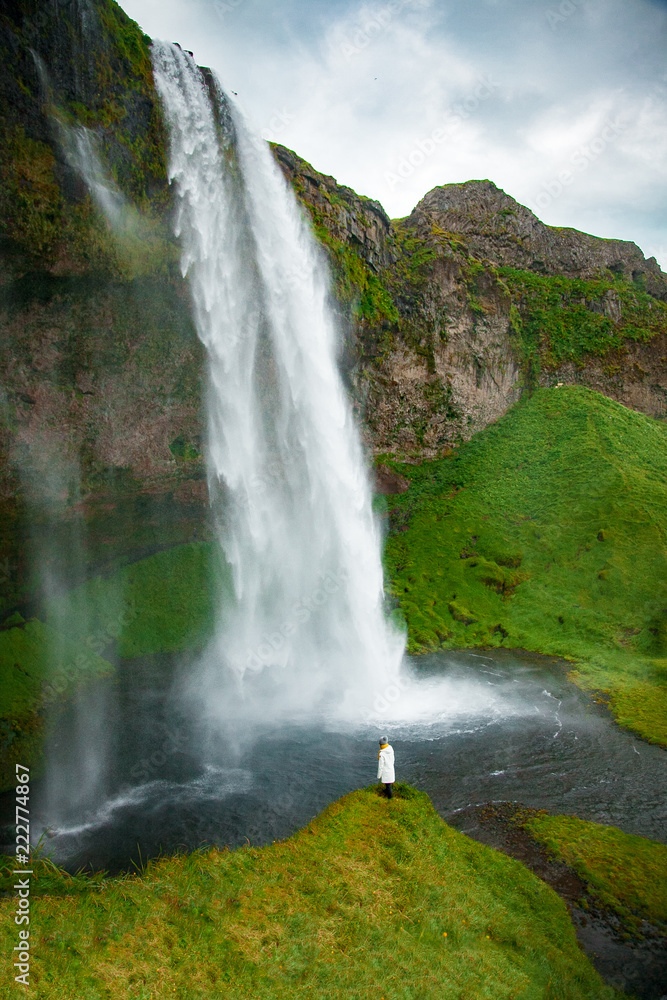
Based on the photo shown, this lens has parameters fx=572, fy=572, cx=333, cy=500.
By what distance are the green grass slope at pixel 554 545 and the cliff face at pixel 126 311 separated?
135 inches

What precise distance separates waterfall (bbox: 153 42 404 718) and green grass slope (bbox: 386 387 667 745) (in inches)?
146

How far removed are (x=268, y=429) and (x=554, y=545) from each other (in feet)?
48.1

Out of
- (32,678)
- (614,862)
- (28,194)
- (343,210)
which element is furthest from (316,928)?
(343,210)

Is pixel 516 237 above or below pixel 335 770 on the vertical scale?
above

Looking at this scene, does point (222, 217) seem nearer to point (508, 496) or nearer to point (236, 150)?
point (236, 150)

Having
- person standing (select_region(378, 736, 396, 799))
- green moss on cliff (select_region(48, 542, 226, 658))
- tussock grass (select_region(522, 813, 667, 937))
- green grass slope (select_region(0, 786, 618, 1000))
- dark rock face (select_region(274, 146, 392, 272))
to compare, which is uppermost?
dark rock face (select_region(274, 146, 392, 272))

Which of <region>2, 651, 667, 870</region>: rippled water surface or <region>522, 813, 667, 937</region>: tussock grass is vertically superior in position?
<region>2, 651, 667, 870</region>: rippled water surface

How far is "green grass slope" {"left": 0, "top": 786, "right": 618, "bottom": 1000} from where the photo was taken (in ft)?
21.7

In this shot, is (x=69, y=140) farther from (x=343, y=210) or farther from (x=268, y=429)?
(x=343, y=210)

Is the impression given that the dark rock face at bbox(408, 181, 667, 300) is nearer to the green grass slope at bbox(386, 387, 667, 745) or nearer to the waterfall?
the green grass slope at bbox(386, 387, 667, 745)


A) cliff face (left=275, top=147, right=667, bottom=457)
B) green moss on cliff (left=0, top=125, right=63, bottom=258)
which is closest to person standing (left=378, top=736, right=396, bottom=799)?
green moss on cliff (left=0, top=125, right=63, bottom=258)

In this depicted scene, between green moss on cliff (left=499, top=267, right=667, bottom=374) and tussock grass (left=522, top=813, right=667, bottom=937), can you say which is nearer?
tussock grass (left=522, top=813, right=667, bottom=937)

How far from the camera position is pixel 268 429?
2411cm

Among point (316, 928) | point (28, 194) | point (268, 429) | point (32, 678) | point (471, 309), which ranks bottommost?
point (316, 928)
